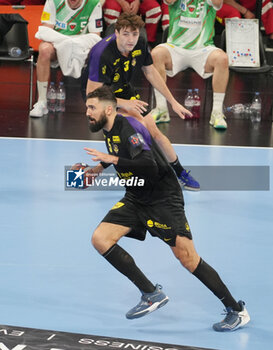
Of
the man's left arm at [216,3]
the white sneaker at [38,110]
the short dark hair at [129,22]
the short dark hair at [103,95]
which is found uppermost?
the man's left arm at [216,3]

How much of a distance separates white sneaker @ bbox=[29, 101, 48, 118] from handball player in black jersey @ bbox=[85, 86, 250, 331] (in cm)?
516

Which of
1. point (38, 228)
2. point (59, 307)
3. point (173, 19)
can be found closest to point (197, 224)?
point (38, 228)

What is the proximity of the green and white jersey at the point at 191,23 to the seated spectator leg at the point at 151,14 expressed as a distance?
175cm

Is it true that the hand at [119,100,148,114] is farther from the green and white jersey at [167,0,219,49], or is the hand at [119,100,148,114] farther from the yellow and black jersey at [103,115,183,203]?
the green and white jersey at [167,0,219,49]

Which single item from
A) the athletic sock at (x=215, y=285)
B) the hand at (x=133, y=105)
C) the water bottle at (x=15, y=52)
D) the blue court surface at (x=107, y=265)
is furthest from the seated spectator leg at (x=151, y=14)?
the athletic sock at (x=215, y=285)

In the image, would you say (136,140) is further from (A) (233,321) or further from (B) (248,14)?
(B) (248,14)

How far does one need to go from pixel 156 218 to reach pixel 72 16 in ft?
18.7

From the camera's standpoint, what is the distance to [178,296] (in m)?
4.77

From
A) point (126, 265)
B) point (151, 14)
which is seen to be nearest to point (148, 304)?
point (126, 265)

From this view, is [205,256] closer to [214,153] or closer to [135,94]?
[135,94]

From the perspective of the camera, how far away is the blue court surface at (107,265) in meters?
4.32

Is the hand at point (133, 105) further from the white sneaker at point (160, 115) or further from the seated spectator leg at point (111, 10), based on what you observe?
the seated spectator leg at point (111, 10)

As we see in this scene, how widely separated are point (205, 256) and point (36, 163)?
273cm

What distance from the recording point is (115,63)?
21.0 feet
